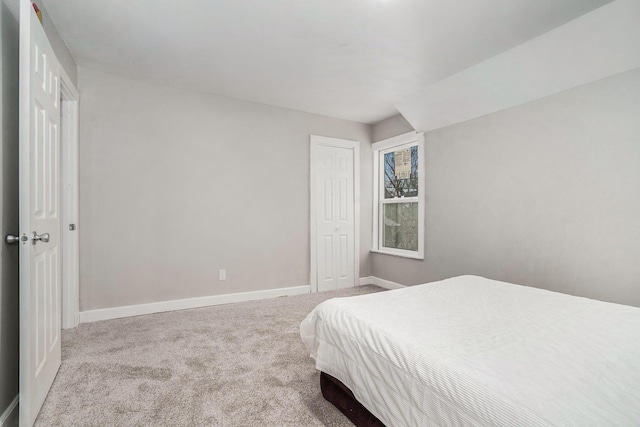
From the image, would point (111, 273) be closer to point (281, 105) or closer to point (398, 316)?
point (281, 105)

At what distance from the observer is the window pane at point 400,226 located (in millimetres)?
4059

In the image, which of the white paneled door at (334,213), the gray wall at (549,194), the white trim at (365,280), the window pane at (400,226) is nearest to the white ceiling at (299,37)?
the gray wall at (549,194)

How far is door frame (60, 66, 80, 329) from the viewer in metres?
2.77

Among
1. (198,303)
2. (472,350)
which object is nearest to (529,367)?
(472,350)

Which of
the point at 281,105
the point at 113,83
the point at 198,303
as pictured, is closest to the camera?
Result: the point at 113,83

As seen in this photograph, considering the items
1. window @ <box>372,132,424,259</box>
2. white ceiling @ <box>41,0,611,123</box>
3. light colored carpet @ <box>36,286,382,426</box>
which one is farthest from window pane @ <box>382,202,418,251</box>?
light colored carpet @ <box>36,286,382,426</box>

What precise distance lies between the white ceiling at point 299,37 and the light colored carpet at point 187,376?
2.37 meters

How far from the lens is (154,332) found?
106 inches

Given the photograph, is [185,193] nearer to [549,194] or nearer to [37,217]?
[37,217]

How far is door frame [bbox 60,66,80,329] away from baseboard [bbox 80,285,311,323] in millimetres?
174

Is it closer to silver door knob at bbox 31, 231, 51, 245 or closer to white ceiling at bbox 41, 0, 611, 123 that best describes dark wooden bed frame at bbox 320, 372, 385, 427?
silver door knob at bbox 31, 231, 51, 245

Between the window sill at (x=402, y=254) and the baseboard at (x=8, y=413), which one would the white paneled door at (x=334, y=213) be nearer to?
the window sill at (x=402, y=254)

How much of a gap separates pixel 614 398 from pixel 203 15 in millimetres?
2773

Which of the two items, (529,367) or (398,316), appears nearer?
(529,367)
